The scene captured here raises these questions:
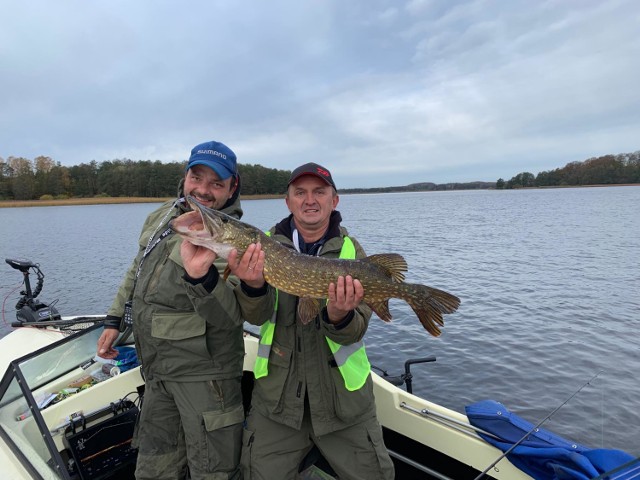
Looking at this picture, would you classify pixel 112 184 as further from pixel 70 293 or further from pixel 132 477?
pixel 132 477

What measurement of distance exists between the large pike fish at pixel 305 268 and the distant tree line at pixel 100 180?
6320 centimetres

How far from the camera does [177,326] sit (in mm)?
2404

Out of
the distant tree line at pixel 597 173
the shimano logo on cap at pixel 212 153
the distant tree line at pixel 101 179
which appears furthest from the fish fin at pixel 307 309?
the distant tree line at pixel 597 173

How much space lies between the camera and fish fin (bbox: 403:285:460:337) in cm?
263

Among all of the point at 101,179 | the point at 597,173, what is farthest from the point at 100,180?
the point at 597,173

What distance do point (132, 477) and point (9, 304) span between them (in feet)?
42.2

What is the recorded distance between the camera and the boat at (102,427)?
7.86 feet

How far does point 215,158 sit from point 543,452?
9.02ft

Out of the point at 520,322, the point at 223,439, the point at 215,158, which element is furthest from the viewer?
the point at 520,322

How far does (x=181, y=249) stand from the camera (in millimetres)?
2318

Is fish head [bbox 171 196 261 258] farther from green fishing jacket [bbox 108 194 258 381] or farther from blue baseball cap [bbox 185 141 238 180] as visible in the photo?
blue baseball cap [bbox 185 141 238 180]

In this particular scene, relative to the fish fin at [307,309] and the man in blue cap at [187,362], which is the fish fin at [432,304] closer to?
the fish fin at [307,309]

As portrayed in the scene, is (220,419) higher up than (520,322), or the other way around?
(220,419)

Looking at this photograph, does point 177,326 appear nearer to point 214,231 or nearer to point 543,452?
point 214,231
